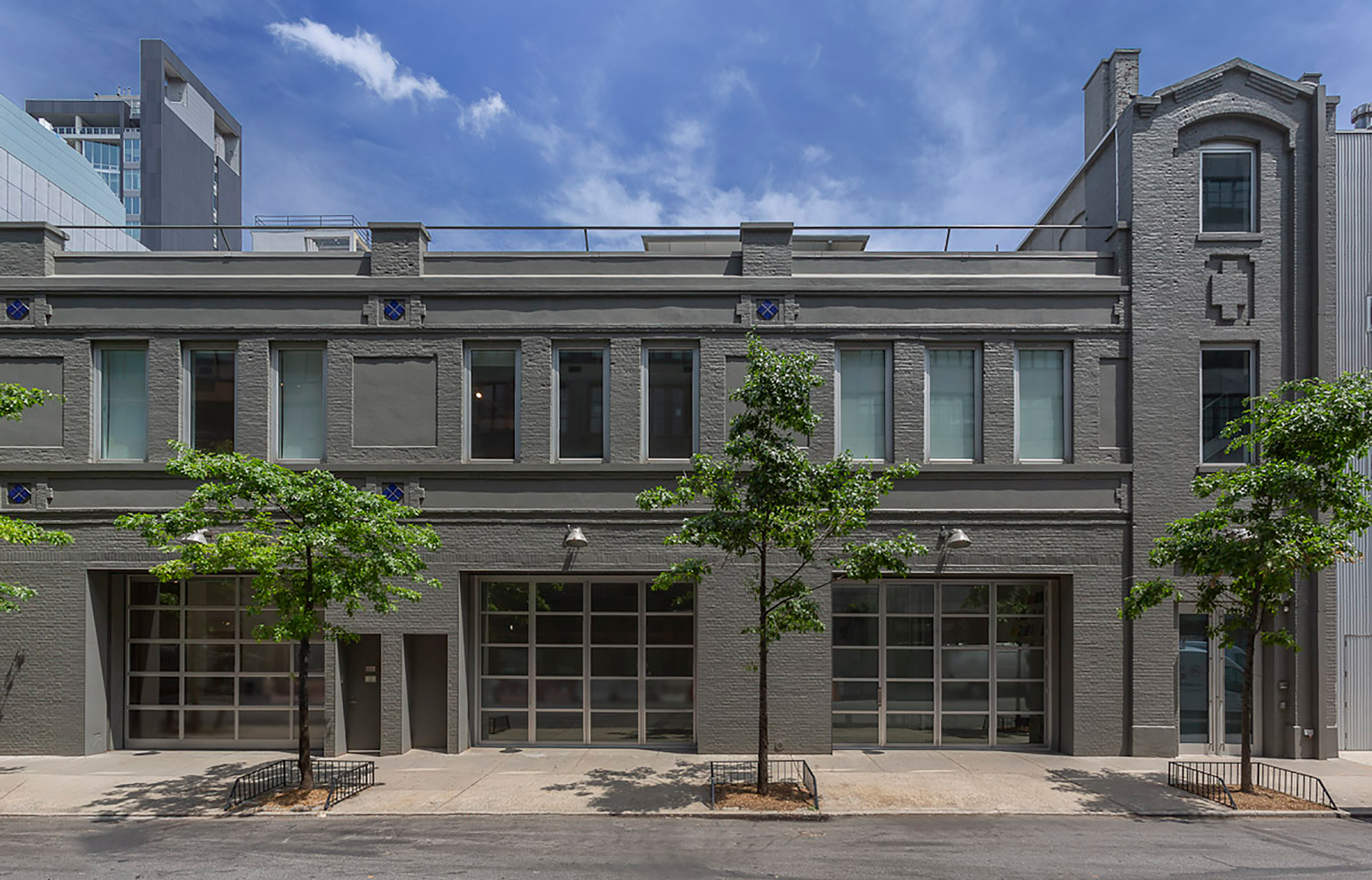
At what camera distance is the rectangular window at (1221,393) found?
14.8m

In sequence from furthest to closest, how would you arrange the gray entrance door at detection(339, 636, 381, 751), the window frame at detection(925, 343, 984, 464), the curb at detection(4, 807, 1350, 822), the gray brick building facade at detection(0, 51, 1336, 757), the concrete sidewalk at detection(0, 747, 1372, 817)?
the window frame at detection(925, 343, 984, 464)
the gray entrance door at detection(339, 636, 381, 751)
the gray brick building facade at detection(0, 51, 1336, 757)
the concrete sidewalk at detection(0, 747, 1372, 817)
the curb at detection(4, 807, 1350, 822)

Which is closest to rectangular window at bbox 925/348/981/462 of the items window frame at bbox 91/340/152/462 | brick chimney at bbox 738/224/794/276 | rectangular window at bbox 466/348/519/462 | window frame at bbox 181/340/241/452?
brick chimney at bbox 738/224/794/276

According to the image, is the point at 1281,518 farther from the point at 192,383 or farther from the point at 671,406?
the point at 192,383

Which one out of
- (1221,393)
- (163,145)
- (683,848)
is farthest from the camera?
(163,145)

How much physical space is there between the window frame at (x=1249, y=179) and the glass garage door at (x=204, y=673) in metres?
19.0

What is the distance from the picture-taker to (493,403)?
1516 centimetres

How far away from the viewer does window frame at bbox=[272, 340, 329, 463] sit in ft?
49.3

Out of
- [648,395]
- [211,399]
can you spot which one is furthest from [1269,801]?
[211,399]

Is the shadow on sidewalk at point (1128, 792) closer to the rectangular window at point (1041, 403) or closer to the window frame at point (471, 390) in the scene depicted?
the rectangular window at point (1041, 403)

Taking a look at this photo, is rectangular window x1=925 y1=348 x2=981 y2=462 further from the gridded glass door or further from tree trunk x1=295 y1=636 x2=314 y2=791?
tree trunk x1=295 y1=636 x2=314 y2=791

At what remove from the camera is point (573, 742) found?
50.0 feet

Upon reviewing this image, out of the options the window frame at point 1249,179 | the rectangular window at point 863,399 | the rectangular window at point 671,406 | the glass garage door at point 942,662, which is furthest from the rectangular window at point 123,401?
the window frame at point 1249,179

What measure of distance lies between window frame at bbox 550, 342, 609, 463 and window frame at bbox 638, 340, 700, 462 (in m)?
0.65

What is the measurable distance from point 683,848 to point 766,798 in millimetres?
1976
